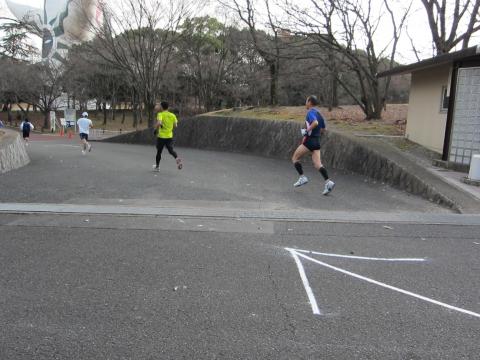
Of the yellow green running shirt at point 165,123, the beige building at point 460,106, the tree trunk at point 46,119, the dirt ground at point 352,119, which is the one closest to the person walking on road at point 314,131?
the beige building at point 460,106

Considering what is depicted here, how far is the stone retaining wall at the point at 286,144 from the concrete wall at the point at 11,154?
884 centimetres

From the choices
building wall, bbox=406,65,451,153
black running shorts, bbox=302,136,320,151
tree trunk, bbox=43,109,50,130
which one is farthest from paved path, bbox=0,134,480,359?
tree trunk, bbox=43,109,50,130

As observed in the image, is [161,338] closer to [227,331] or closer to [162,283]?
[227,331]

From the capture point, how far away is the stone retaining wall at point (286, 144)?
9883 mm

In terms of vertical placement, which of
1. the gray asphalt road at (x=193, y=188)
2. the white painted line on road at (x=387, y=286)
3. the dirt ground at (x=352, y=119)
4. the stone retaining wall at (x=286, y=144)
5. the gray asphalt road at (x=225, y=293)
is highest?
the dirt ground at (x=352, y=119)

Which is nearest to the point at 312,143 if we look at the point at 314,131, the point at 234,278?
the point at 314,131

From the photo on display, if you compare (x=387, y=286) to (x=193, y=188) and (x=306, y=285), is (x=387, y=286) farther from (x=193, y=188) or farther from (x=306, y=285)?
(x=193, y=188)

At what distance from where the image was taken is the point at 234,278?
4.43 m

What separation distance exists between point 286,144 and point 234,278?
12.8 meters

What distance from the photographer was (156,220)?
22.0 ft

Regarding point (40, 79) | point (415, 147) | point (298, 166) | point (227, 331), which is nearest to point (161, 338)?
point (227, 331)

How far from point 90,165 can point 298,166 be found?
6.45m

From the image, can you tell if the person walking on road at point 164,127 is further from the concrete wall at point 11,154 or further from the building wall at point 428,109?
the building wall at point 428,109

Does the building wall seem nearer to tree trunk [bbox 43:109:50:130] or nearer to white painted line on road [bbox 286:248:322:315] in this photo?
white painted line on road [bbox 286:248:322:315]
